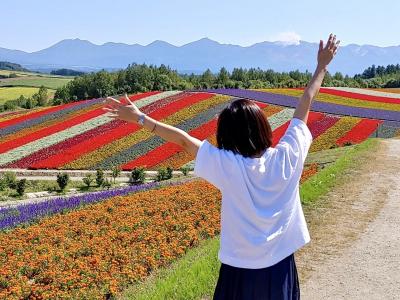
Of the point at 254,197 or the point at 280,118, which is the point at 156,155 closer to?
the point at 280,118

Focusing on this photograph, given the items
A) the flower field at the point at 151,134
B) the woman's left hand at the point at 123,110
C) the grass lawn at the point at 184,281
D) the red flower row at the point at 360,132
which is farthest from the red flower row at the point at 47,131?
the woman's left hand at the point at 123,110

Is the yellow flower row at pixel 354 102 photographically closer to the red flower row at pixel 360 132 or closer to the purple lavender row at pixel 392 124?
the purple lavender row at pixel 392 124

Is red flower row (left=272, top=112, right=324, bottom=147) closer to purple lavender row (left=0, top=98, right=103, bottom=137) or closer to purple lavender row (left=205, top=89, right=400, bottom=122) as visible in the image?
purple lavender row (left=205, top=89, right=400, bottom=122)

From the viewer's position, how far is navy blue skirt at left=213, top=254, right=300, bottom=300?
138 inches

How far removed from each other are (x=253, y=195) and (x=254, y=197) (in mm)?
16

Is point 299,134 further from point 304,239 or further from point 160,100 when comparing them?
point 160,100

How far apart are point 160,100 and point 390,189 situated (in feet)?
119

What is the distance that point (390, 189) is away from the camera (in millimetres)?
13141

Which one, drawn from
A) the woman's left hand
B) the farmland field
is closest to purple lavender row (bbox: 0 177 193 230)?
the farmland field

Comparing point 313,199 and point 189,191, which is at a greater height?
point 313,199

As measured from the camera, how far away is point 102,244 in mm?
9594

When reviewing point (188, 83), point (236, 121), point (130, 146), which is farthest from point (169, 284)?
point (188, 83)

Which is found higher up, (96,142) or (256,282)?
(256,282)

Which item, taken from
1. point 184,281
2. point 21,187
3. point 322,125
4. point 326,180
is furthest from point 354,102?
point 184,281
